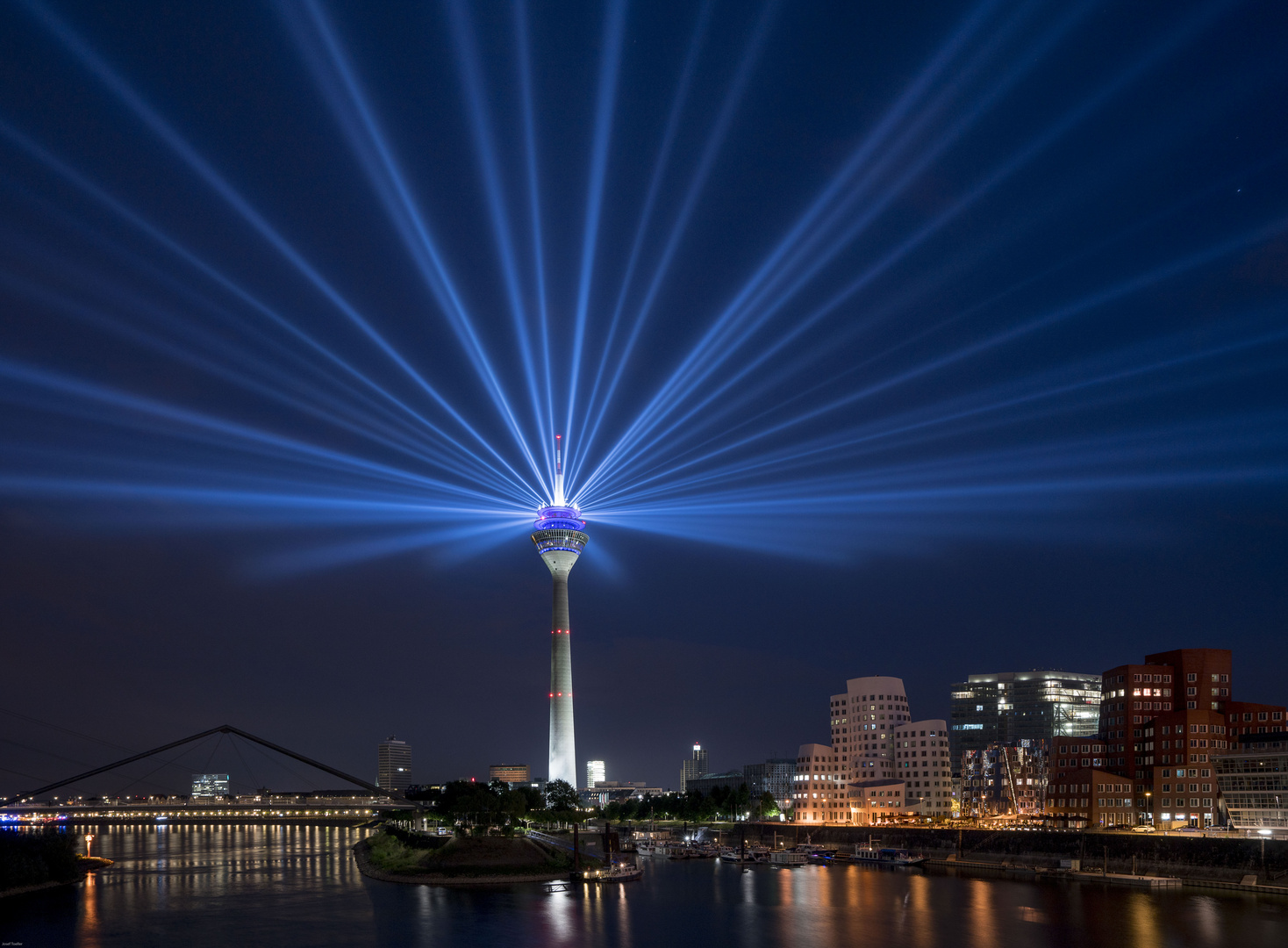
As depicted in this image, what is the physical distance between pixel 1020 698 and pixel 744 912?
11813 cm

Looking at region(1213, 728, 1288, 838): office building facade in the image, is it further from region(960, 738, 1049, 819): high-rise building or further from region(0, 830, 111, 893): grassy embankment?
region(0, 830, 111, 893): grassy embankment

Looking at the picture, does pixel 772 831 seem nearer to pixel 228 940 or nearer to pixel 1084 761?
pixel 1084 761

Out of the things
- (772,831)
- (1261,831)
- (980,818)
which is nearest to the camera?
(1261,831)

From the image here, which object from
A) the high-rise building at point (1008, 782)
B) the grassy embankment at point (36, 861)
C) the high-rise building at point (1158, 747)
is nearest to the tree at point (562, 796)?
the high-rise building at point (1008, 782)

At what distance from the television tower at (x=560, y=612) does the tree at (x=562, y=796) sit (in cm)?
1580

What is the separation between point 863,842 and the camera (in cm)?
9994

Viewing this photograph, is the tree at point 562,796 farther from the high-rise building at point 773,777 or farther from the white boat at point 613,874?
the high-rise building at point 773,777

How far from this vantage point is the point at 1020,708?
165250 millimetres

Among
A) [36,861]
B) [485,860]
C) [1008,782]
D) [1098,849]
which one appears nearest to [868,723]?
[1008,782]

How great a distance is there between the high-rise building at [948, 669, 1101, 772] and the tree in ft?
200

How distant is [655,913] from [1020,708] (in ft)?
393

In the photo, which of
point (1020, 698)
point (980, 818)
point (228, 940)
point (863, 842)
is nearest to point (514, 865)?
point (228, 940)

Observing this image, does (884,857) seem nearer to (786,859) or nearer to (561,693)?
(786,859)

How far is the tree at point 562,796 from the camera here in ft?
391
